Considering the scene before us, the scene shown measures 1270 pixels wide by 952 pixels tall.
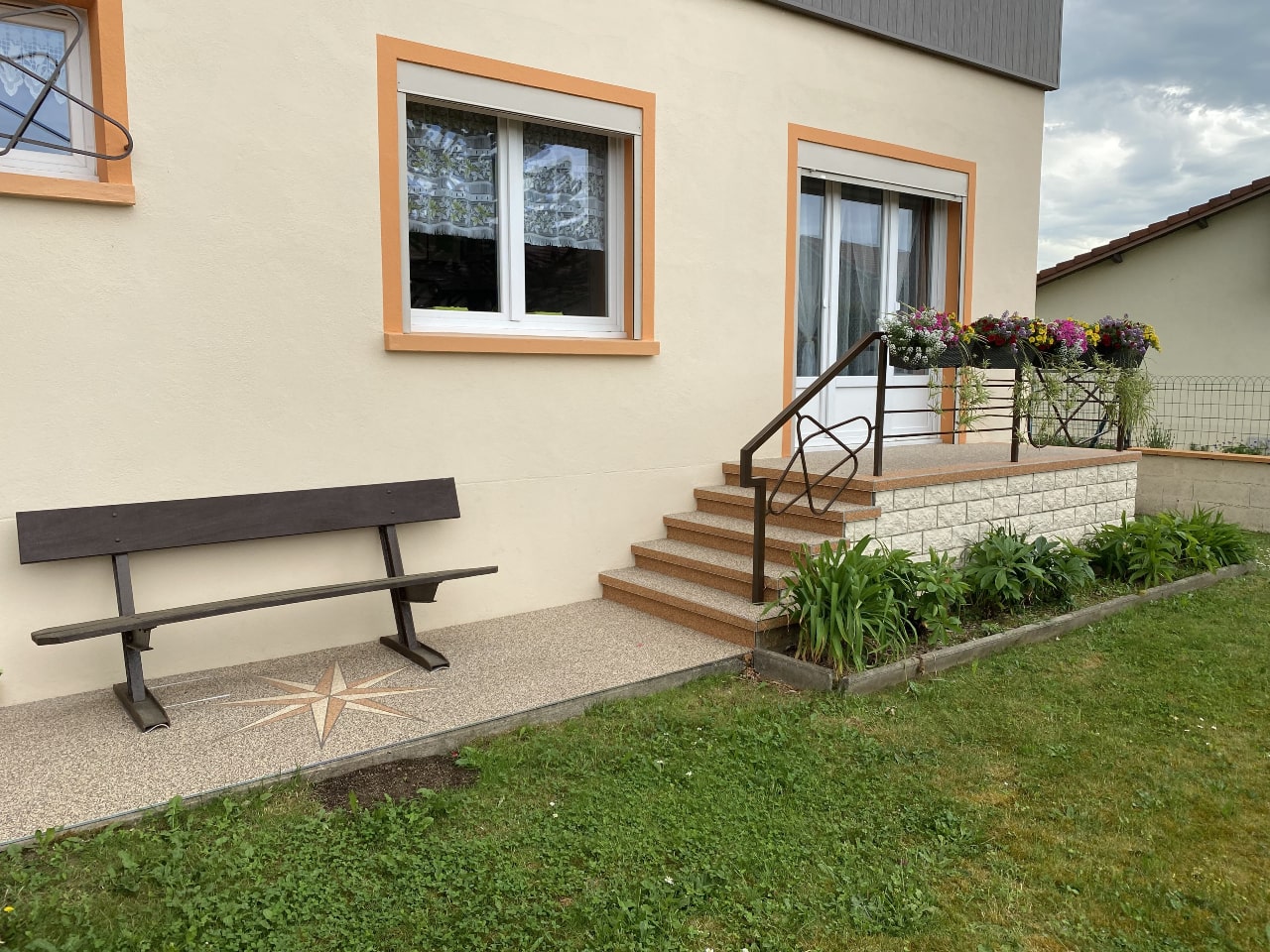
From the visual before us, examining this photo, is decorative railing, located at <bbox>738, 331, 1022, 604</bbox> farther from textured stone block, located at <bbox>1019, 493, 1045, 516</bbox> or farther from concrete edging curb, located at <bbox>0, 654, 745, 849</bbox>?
concrete edging curb, located at <bbox>0, 654, 745, 849</bbox>

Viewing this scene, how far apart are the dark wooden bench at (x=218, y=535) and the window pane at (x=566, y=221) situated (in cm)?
151

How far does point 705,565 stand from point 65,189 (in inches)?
144

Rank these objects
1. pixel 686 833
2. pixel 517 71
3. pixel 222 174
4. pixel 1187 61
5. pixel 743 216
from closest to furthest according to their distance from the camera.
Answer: pixel 686 833
pixel 222 174
pixel 517 71
pixel 743 216
pixel 1187 61

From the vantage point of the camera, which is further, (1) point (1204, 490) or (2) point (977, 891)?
(1) point (1204, 490)

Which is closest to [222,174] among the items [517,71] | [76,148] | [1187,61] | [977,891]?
[76,148]

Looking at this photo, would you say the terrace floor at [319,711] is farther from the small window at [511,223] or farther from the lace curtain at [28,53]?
the lace curtain at [28,53]

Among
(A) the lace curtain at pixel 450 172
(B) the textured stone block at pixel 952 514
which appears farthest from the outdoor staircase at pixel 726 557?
(A) the lace curtain at pixel 450 172

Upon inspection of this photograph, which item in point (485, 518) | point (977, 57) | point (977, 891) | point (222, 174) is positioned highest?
point (977, 57)

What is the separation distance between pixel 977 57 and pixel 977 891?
23.5 feet

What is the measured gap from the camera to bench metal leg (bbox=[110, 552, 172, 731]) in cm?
369

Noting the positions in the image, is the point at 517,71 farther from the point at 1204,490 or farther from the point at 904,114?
the point at 1204,490

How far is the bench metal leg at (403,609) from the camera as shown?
4520 millimetres

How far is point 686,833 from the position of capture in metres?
2.95

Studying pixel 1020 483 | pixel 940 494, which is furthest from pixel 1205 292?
pixel 940 494
